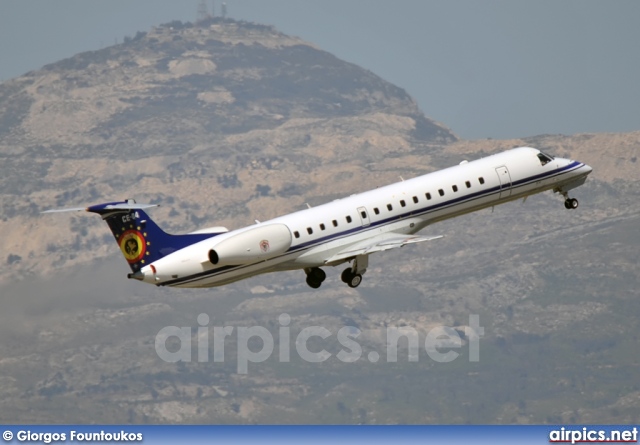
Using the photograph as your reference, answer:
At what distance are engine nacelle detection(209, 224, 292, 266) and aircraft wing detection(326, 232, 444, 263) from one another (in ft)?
10.6

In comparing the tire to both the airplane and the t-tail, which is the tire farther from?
the t-tail

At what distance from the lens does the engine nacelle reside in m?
84.3

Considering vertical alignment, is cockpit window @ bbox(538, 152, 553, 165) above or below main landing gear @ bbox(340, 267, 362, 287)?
above

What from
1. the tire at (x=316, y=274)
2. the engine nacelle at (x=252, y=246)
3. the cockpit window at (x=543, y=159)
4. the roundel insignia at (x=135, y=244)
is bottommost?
the engine nacelle at (x=252, y=246)

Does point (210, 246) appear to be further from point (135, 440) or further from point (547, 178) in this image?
point (547, 178)

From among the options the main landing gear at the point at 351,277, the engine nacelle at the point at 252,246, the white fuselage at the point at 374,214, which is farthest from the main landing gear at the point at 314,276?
the engine nacelle at the point at 252,246

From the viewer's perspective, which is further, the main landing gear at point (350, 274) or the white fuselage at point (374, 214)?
the main landing gear at point (350, 274)

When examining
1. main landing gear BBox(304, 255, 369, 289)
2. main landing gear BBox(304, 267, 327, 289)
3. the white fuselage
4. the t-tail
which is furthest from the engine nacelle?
main landing gear BBox(304, 267, 327, 289)

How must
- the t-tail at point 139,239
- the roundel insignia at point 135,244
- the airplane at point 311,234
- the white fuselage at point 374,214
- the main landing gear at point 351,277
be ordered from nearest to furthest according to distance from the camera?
the airplane at point 311,234 < the white fuselage at point 374,214 < the t-tail at point 139,239 < the roundel insignia at point 135,244 < the main landing gear at point 351,277

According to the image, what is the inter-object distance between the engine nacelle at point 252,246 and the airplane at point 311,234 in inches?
2.1

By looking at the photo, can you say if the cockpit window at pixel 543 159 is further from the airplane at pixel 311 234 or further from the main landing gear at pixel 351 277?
the main landing gear at pixel 351 277

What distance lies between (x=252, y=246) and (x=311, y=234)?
372 centimetres

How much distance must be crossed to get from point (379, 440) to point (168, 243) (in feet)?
62.3

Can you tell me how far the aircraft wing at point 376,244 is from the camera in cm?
8669
